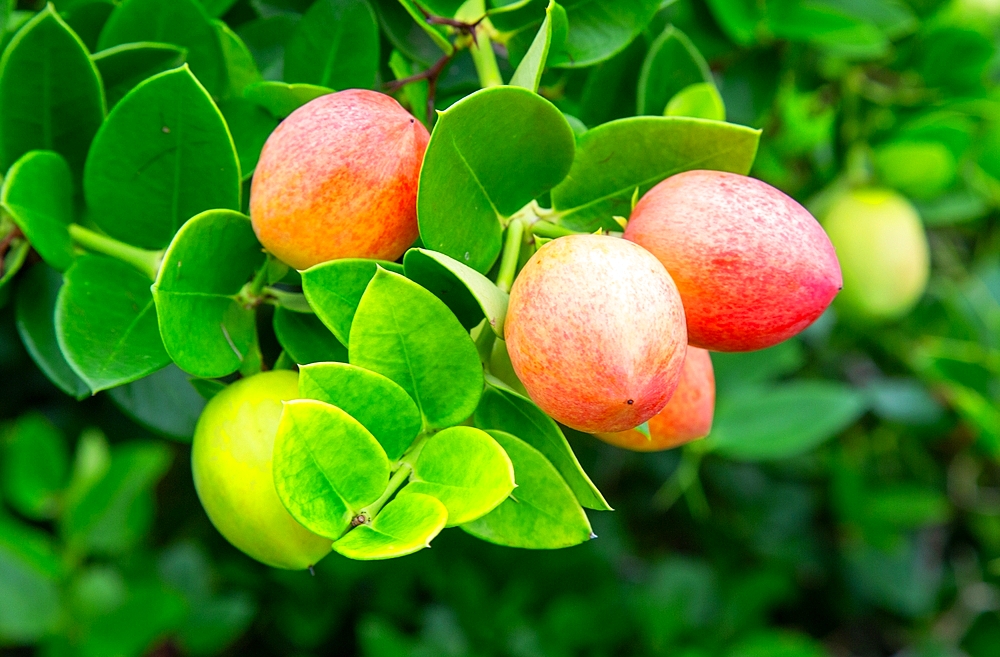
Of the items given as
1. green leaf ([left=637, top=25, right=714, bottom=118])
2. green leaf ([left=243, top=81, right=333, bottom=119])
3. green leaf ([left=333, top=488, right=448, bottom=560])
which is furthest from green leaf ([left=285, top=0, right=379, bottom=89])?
green leaf ([left=333, top=488, right=448, bottom=560])

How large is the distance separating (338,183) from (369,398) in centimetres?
14

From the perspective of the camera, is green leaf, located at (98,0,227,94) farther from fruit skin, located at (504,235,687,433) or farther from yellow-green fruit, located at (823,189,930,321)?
yellow-green fruit, located at (823,189,930,321)

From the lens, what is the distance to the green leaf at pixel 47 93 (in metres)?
0.73

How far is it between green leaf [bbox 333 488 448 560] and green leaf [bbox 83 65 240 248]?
29 centimetres

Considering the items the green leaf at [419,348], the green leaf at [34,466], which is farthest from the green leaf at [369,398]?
the green leaf at [34,466]

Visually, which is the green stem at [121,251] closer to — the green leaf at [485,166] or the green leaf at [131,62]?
the green leaf at [131,62]

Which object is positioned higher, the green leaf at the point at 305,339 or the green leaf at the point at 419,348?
the green leaf at the point at 419,348

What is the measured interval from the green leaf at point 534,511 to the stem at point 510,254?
0.36 feet

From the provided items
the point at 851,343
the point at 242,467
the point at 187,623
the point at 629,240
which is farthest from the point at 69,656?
the point at 851,343

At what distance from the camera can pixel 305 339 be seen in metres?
0.70

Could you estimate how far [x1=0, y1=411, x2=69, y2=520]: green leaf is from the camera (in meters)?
1.49

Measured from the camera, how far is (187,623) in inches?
62.2

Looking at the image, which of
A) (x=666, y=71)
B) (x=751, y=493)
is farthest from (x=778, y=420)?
(x=666, y=71)

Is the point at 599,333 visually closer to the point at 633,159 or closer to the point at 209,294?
the point at 633,159
